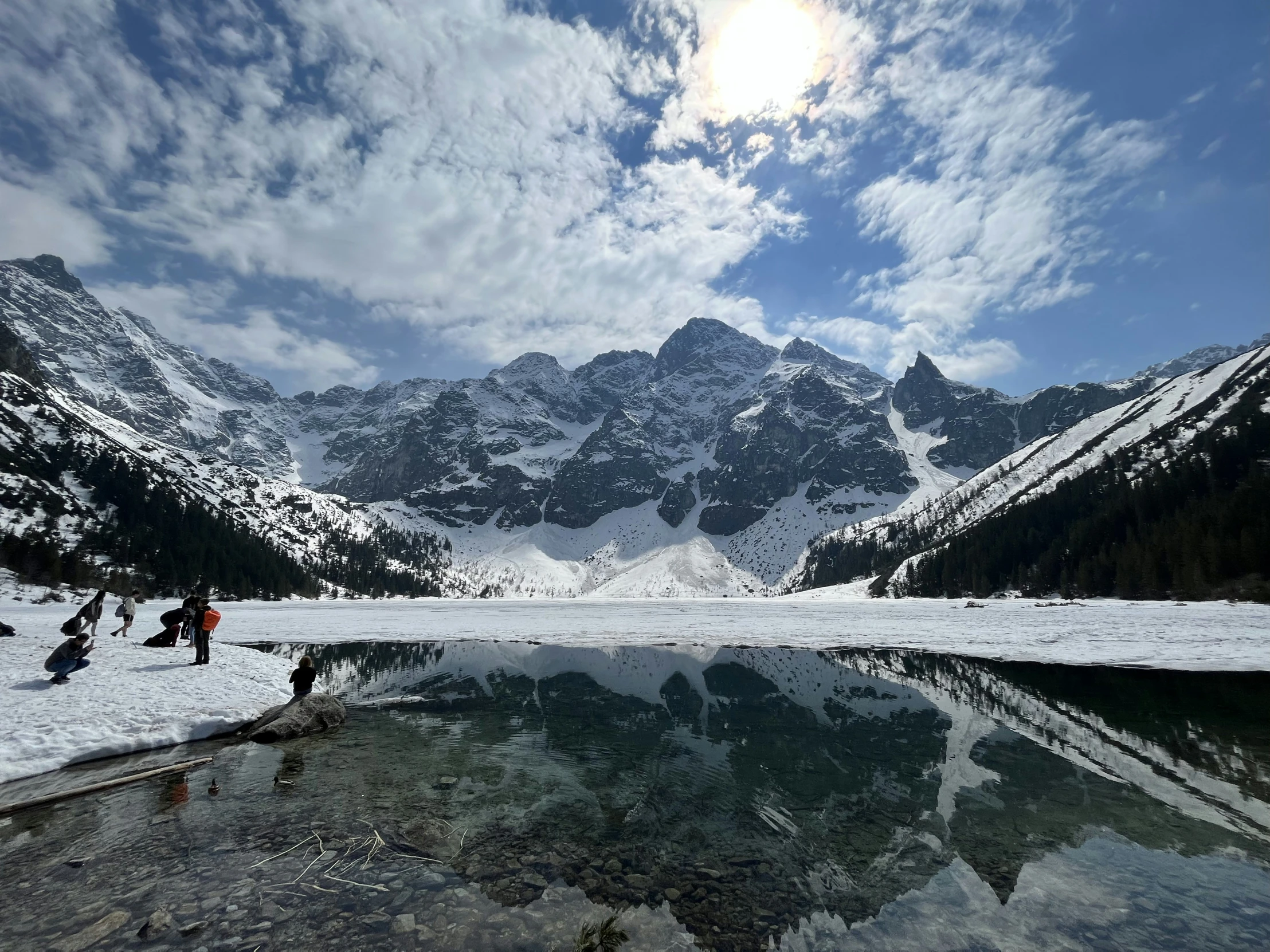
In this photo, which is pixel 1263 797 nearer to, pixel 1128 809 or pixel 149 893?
pixel 1128 809

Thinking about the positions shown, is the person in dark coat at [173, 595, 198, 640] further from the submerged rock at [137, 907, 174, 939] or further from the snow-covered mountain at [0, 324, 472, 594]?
the snow-covered mountain at [0, 324, 472, 594]

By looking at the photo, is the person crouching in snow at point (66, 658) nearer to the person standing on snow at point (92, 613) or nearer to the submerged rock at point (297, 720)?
the person standing on snow at point (92, 613)

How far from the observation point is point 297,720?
1733 cm

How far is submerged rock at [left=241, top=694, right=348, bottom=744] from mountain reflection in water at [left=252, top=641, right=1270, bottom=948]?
7.77ft

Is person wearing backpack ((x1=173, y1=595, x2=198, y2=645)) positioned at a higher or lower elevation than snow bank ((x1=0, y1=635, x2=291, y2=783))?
higher

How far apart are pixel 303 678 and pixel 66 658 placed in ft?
25.6

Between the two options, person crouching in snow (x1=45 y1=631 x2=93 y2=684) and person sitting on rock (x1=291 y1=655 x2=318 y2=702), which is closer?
person crouching in snow (x1=45 y1=631 x2=93 y2=684)

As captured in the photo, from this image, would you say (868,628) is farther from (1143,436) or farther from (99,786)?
(1143,436)

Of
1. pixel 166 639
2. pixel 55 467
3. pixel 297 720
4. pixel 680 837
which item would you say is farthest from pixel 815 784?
pixel 55 467

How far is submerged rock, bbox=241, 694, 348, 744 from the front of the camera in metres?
16.7

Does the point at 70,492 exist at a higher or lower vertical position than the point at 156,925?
higher

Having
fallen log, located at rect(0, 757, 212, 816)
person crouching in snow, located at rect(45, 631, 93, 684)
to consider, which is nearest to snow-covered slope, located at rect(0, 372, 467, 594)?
person crouching in snow, located at rect(45, 631, 93, 684)

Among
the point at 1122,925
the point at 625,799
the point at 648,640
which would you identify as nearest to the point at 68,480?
the point at 648,640

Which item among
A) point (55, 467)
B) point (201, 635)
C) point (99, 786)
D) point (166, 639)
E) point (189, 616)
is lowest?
point (99, 786)
